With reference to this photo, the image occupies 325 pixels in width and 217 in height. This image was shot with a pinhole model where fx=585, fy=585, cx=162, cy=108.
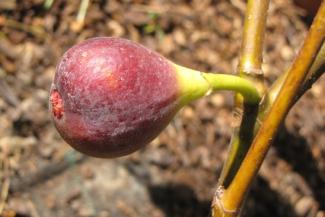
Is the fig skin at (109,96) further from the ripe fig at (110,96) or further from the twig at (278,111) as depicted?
the twig at (278,111)

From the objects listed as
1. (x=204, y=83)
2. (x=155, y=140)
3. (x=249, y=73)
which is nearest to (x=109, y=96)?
(x=204, y=83)

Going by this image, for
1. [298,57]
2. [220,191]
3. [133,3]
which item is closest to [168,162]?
[133,3]

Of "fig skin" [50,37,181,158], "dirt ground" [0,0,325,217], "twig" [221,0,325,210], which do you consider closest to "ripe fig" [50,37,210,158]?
"fig skin" [50,37,181,158]

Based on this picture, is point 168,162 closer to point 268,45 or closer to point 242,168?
Result: point 268,45

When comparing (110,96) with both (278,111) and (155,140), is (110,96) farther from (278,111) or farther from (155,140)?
(155,140)

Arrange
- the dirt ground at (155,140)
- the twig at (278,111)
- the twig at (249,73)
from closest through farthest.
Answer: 1. the twig at (278,111)
2. the twig at (249,73)
3. the dirt ground at (155,140)

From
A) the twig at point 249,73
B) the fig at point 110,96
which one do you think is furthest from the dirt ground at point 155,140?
the fig at point 110,96

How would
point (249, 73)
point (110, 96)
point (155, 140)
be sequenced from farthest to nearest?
point (155, 140), point (249, 73), point (110, 96)
